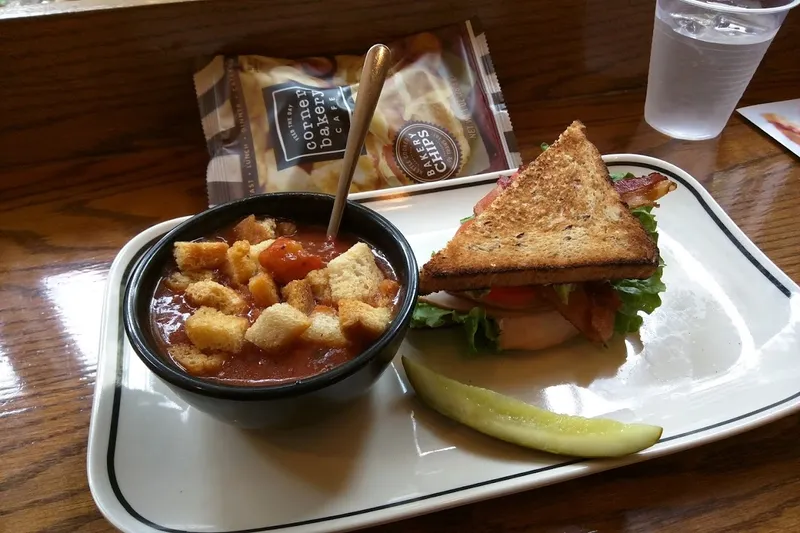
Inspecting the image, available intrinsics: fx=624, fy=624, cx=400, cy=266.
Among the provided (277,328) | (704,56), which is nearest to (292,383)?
(277,328)

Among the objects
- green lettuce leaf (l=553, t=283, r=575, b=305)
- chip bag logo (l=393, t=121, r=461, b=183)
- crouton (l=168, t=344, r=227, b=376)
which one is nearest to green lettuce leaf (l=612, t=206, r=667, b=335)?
green lettuce leaf (l=553, t=283, r=575, b=305)

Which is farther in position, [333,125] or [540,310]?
[333,125]

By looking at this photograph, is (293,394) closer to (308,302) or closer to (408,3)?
(308,302)

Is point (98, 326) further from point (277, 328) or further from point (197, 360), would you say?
point (277, 328)

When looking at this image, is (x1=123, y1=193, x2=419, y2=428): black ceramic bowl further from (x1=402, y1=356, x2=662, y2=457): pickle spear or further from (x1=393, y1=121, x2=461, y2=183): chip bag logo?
(x1=393, y1=121, x2=461, y2=183): chip bag logo

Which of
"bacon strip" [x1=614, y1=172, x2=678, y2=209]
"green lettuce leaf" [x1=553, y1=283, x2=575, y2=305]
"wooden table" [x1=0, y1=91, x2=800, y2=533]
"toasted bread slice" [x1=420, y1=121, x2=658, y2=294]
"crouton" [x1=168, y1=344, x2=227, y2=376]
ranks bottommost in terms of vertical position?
"wooden table" [x1=0, y1=91, x2=800, y2=533]
